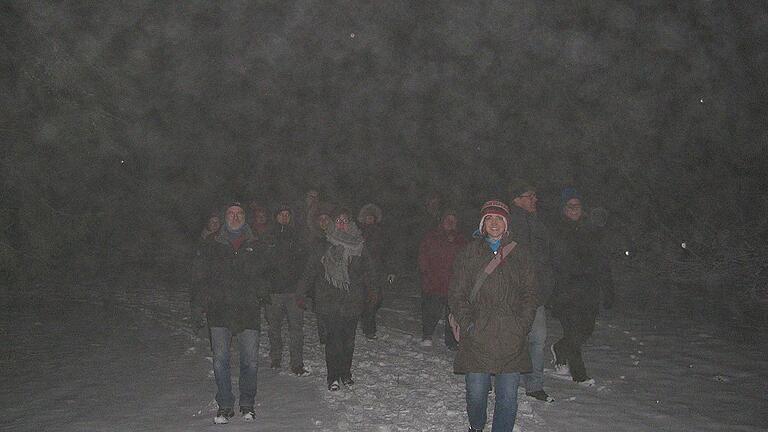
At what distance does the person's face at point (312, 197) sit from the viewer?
394 inches

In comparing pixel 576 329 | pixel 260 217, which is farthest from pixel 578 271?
pixel 260 217

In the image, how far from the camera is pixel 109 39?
42.1 ft

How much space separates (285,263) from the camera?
8.58 meters

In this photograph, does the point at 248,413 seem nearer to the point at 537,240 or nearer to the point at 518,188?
the point at 537,240

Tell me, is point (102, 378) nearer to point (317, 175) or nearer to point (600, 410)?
point (600, 410)

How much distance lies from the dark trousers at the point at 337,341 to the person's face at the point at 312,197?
2.50 metres

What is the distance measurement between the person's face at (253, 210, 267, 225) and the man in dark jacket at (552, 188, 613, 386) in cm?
324

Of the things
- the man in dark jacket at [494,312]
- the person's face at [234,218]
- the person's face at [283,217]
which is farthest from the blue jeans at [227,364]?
the person's face at [283,217]

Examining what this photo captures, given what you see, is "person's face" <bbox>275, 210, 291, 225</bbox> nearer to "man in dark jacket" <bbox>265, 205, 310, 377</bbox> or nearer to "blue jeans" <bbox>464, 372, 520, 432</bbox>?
"man in dark jacket" <bbox>265, 205, 310, 377</bbox>

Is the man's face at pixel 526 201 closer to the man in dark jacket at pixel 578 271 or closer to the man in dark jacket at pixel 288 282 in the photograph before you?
the man in dark jacket at pixel 578 271

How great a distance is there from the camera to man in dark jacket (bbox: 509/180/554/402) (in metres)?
7.17

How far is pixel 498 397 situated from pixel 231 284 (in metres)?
2.44

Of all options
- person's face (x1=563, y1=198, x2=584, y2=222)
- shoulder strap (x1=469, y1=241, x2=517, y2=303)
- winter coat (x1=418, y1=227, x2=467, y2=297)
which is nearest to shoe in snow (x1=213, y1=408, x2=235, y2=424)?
shoulder strap (x1=469, y1=241, x2=517, y2=303)

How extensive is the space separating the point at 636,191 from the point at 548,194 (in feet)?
17.9
